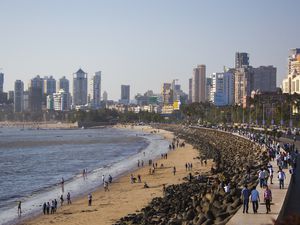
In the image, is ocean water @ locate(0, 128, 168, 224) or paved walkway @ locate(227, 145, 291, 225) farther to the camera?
ocean water @ locate(0, 128, 168, 224)

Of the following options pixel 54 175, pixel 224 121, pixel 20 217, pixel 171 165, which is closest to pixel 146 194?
pixel 20 217

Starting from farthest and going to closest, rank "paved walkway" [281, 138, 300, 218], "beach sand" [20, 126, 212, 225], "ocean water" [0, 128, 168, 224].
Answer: "ocean water" [0, 128, 168, 224] → "beach sand" [20, 126, 212, 225] → "paved walkway" [281, 138, 300, 218]

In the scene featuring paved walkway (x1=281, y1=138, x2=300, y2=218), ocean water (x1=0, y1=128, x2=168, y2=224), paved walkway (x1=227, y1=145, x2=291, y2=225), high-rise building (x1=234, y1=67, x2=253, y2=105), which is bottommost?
ocean water (x1=0, y1=128, x2=168, y2=224)

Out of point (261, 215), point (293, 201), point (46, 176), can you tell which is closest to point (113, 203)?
point (293, 201)

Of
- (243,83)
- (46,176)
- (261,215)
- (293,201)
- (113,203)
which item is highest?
(243,83)

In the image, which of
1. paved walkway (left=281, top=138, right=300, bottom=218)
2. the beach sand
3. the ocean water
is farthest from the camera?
the ocean water

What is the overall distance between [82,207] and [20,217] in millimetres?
3210

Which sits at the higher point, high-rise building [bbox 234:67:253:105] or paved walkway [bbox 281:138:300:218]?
high-rise building [bbox 234:67:253:105]

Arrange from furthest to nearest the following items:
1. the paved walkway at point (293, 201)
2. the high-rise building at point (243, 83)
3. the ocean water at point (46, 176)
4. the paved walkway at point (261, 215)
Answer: the high-rise building at point (243, 83)
the ocean water at point (46, 176)
the paved walkway at point (293, 201)
the paved walkway at point (261, 215)

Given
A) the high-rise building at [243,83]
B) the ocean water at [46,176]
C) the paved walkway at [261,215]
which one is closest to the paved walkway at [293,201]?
the paved walkway at [261,215]

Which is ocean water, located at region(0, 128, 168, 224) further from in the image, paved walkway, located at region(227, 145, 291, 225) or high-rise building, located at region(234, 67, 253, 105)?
high-rise building, located at region(234, 67, 253, 105)

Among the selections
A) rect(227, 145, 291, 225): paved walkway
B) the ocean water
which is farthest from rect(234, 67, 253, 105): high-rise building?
rect(227, 145, 291, 225): paved walkway

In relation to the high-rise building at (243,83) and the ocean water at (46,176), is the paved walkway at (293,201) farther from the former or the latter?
the high-rise building at (243,83)

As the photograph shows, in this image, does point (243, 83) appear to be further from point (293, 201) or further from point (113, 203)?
point (293, 201)
